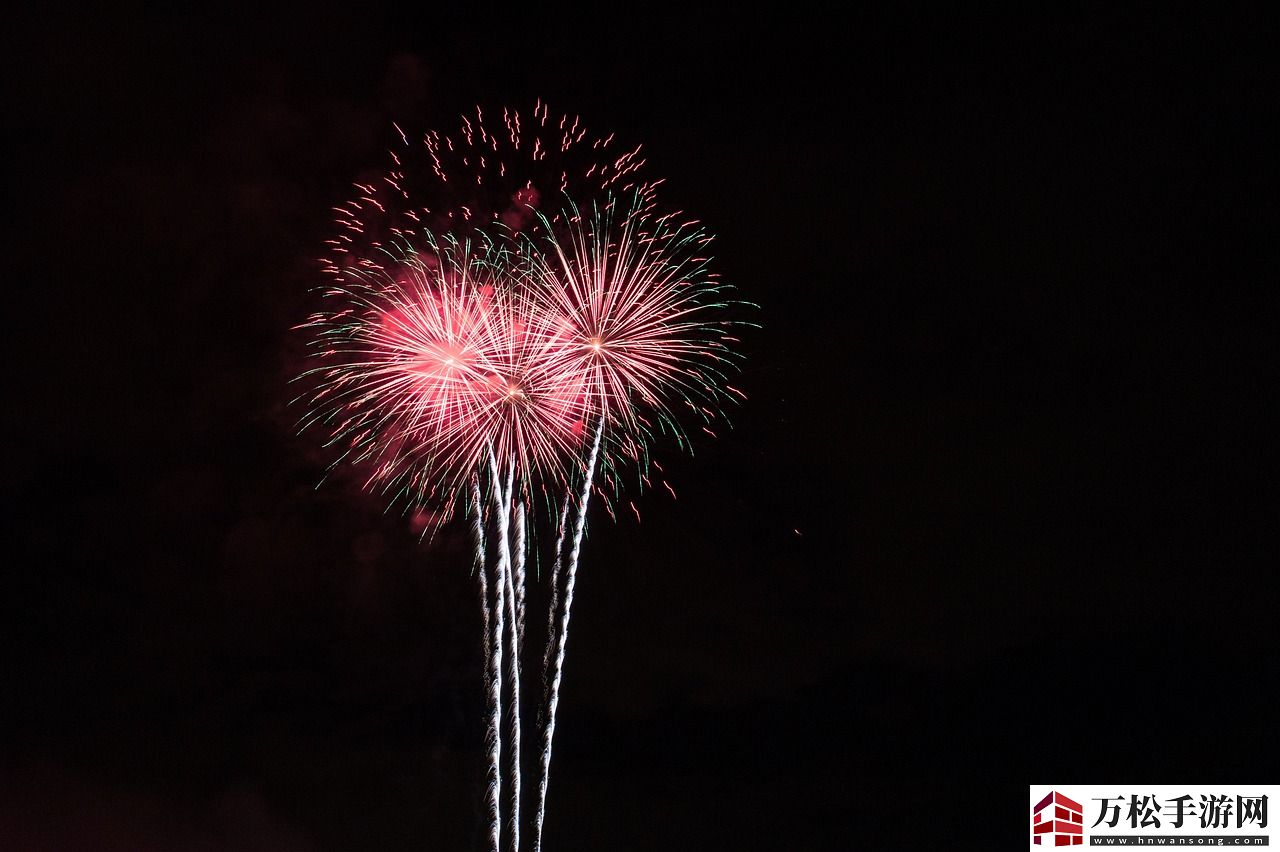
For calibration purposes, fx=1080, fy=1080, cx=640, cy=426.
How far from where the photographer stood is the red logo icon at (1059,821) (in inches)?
885

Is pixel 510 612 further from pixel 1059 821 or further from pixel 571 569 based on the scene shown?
pixel 1059 821

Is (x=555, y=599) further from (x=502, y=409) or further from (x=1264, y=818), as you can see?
(x=1264, y=818)

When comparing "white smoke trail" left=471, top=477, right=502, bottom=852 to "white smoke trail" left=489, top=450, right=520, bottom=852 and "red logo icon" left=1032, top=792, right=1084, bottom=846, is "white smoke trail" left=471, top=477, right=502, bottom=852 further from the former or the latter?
"red logo icon" left=1032, top=792, right=1084, bottom=846

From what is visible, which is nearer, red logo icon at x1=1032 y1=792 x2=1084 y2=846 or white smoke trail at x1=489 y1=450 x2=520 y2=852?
white smoke trail at x1=489 y1=450 x2=520 y2=852

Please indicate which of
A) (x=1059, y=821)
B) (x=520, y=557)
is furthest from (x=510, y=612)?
(x=1059, y=821)

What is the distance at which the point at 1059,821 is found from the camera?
22656 mm

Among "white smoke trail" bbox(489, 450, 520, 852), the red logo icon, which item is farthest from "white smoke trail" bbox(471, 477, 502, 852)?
the red logo icon

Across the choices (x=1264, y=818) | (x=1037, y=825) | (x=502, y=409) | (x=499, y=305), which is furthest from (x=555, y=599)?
(x=1264, y=818)

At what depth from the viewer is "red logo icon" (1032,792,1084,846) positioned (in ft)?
73.8

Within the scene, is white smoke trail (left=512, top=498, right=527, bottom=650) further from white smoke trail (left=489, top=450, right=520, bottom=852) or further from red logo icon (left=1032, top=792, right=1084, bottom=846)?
red logo icon (left=1032, top=792, right=1084, bottom=846)

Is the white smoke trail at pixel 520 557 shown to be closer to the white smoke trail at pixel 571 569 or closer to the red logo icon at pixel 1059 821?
the white smoke trail at pixel 571 569

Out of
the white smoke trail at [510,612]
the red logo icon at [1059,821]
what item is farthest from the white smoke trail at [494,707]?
the red logo icon at [1059,821]

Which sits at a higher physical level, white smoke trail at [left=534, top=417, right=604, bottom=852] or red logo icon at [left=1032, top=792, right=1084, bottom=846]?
white smoke trail at [left=534, top=417, right=604, bottom=852]

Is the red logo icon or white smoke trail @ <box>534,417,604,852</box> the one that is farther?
the red logo icon
